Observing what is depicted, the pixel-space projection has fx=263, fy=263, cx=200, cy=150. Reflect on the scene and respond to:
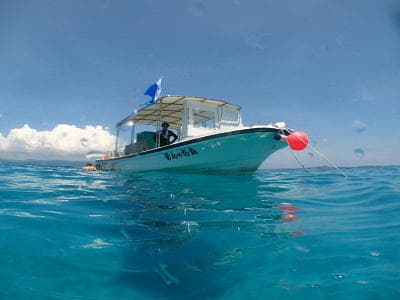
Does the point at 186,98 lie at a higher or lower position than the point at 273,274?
higher

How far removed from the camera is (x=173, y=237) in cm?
319

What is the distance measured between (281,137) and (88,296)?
24.5 feet

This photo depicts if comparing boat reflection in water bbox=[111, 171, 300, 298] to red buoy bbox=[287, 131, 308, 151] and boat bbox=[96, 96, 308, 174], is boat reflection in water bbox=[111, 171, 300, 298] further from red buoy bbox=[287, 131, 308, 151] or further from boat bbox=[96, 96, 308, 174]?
boat bbox=[96, 96, 308, 174]

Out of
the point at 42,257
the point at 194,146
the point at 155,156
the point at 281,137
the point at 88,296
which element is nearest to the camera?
the point at 88,296

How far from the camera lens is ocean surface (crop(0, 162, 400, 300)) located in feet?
6.97

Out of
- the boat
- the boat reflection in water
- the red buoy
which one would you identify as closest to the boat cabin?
the boat

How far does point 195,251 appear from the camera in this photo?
9.27 feet

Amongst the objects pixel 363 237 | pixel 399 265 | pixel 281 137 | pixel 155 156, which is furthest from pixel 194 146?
pixel 399 265

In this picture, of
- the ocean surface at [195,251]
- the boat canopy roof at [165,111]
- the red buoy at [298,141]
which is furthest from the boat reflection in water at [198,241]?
the boat canopy roof at [165,111]

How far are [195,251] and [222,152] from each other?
6635 millimetres

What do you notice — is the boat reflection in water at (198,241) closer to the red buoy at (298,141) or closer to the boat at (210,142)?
the red buoy at (298,141)

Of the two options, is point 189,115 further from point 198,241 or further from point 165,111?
point 198,241

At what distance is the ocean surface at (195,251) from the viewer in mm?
2125

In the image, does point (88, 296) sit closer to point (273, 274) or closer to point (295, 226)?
point (273, 274)
